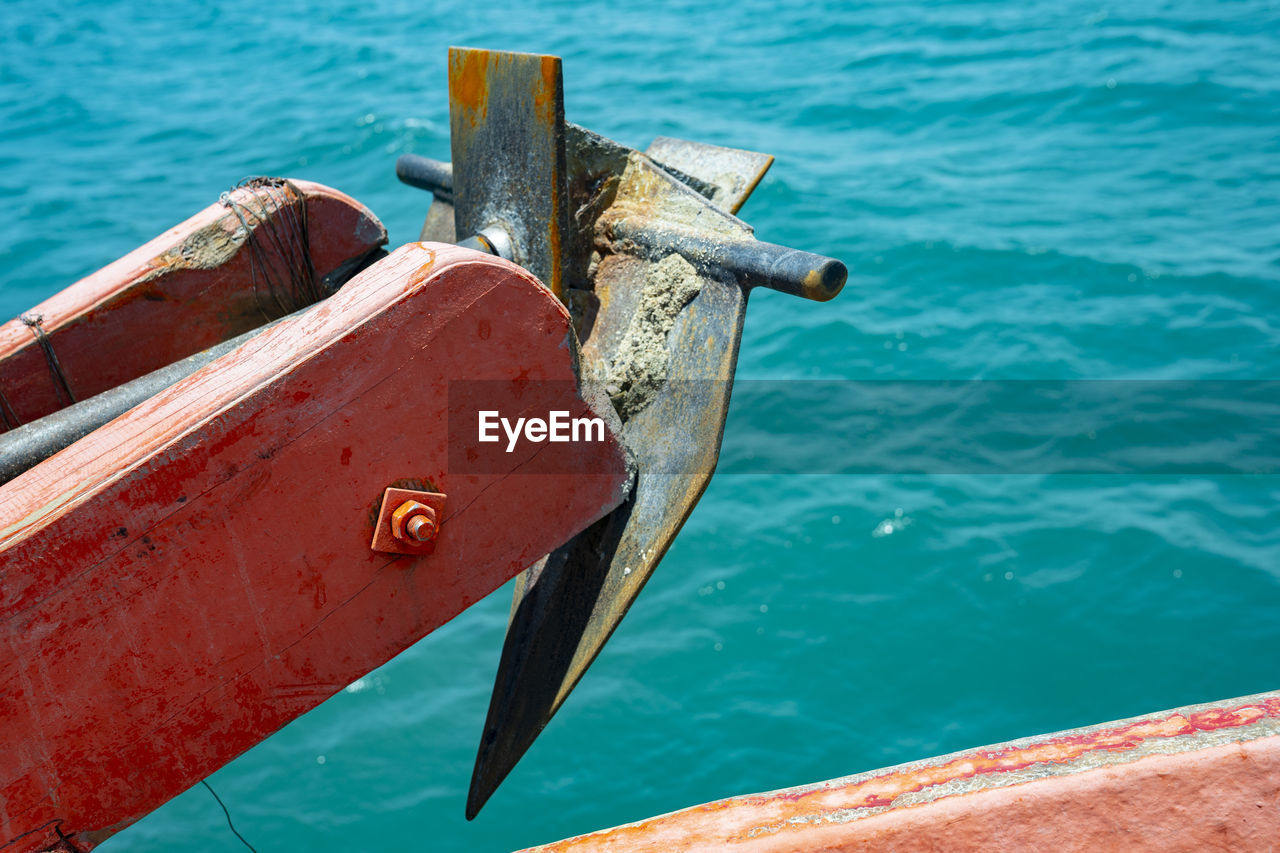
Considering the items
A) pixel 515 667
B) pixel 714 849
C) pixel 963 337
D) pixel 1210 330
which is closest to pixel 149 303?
pixel 515 667

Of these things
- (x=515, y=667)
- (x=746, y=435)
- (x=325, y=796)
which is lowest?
(x=325, y=796)

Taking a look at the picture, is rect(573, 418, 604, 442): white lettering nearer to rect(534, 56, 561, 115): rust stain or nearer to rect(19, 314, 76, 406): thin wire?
rect(534, 56, 561, 115): rust stain

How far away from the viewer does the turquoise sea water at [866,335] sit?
4.31 metres

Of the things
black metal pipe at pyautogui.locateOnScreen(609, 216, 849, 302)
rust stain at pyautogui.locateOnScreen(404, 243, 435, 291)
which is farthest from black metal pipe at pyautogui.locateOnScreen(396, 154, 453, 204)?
rust stain at pyautogui.locateOnScreen(404, 243, 435, 291)

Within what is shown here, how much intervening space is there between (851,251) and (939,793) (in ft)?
21.2

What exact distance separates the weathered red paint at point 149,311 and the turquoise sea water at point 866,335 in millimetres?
2231

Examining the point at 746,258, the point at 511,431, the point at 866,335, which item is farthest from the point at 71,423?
the point at 866,335

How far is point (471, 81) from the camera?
9.21 ft

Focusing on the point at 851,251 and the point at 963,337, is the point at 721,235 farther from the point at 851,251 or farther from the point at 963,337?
the point at 851,251

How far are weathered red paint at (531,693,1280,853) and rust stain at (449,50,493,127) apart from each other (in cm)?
185

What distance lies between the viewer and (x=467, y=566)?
2102mm

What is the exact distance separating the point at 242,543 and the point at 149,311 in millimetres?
1092

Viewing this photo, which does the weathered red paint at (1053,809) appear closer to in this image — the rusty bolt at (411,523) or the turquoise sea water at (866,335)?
the rusty bolt at (411,523)

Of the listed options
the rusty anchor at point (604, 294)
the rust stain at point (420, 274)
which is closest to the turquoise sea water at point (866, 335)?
the rusty anchor at point (604, 294)
